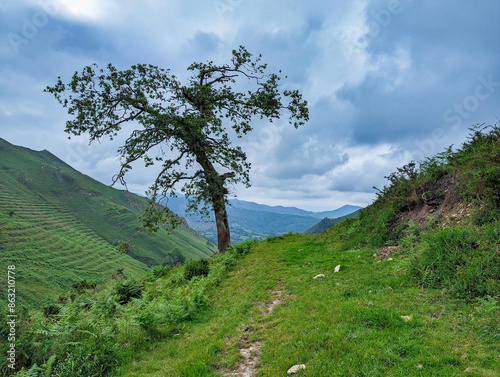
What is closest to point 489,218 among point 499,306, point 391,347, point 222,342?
point 499,306

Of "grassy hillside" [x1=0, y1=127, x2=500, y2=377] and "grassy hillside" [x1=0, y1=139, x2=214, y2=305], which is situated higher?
"grassy hillside" [x1=0, y1=127, x2=500, y2=377]

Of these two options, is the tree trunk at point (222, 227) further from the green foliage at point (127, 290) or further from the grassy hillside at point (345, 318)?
the grassy hillside at point (345, 318)

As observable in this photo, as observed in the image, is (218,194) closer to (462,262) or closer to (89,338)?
(89,338)

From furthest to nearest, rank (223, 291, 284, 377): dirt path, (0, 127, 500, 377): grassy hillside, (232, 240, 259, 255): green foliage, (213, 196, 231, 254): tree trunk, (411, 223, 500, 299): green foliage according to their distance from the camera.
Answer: (213, 196, 231, 254): tree trunk → (232, 240, 259, 255): green foliage → (411, 223, 500, 299): green foliage → (223, 291, 284, 377): dirt path → (0, 127, 500, 377): grassy hillside

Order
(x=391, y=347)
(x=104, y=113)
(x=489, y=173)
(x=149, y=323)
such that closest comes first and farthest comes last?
(x=391, y=347) → (x=149, y=323) → (x=489, y=173) → (x=104, y=113)

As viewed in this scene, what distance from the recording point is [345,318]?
6707mm

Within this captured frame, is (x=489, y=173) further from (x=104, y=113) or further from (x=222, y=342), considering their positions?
(x=104, y=113)

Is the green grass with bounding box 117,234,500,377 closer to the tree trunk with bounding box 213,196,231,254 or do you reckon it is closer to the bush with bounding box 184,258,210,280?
the bush with bounding box 184,258,210,280

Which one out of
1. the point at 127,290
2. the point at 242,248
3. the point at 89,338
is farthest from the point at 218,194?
the point at 89,338

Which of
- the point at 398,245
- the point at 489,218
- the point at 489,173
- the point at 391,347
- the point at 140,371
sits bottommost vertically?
the point at 140,371

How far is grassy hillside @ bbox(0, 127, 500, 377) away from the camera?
523 cm

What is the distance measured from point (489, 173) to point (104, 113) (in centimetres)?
2230

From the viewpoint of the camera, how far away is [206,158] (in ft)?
71.9

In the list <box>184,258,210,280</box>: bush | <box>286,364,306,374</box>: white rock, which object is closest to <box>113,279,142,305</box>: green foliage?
<box>184,258,210,280</box>: bush
